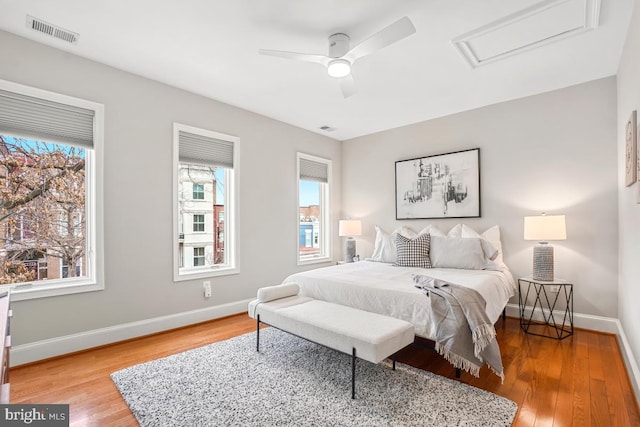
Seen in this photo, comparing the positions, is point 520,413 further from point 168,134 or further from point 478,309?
point 168,134

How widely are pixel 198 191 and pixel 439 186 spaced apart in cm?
328

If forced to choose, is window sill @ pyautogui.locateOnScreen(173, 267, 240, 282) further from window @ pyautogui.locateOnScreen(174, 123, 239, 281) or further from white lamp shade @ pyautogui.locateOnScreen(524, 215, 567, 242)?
white lamp shade @ pyautogui.locateOnScreen(524, 215, 567, 242)

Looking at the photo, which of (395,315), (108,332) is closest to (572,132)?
(395,315)

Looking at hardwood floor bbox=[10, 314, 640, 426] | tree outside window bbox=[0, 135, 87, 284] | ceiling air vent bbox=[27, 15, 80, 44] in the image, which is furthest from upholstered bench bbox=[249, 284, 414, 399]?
ceiling air vent bbox=[27, 15, 80, 44]

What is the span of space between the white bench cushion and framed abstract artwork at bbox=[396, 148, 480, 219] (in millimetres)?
2465

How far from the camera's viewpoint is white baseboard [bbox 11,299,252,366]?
8.82 feet

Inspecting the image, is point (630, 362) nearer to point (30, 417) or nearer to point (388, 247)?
point (388, 247)

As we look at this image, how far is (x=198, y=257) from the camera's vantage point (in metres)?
3.98

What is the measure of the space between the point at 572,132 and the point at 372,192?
2.73 meters

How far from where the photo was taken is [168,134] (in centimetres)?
360

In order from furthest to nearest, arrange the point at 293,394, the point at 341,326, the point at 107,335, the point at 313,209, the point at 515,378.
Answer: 1. the point at 313,209
2. the point at 107,335
3. the point at 515,378
4. the point at 341,326
5. the point at 293,394

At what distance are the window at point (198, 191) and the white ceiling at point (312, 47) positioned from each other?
1.11 meters

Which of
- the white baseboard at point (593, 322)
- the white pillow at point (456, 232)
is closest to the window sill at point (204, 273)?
the white pillow at point (456, 232)

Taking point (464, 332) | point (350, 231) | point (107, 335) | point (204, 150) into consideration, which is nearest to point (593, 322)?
point (464, 332)
